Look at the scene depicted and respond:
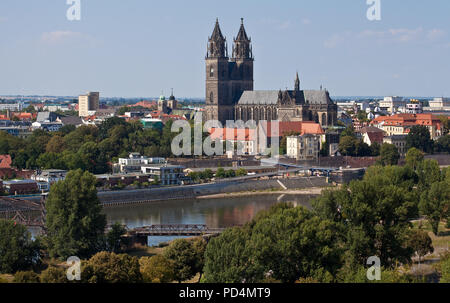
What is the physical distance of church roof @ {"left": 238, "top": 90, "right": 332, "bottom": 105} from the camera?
172 ft

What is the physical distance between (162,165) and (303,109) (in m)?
15.8

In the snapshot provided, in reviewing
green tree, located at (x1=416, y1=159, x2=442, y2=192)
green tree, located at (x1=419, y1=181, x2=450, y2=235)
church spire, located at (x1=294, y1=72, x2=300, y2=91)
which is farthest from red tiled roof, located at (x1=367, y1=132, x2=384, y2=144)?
green tree, located at (x1=419, y1=181, x2=450, y2=235)

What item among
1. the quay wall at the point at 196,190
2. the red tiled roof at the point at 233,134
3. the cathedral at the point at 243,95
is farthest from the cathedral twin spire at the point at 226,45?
the quay wall at the point at 196,190

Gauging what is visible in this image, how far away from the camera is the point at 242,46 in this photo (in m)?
55.6

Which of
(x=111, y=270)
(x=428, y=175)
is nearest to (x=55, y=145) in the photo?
(x=428, y=175)

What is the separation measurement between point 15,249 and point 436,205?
1263 centimetres

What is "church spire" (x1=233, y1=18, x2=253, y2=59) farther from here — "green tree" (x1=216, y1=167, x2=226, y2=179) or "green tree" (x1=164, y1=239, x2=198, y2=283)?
"green tree" (x1=164, y1=239, x2=198, y2=283)

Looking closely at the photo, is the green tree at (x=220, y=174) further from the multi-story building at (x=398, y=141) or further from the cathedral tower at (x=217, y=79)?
the cathedral tower at (x=217, y=79)

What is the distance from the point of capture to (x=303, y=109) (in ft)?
170

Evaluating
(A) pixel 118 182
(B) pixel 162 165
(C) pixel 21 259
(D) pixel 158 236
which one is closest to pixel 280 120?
(B) pixel 162 165

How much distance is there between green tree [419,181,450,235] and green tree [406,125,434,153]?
2147 centimetres

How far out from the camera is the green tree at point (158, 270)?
53.4 ft

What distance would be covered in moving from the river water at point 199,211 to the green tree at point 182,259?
556 centimetres

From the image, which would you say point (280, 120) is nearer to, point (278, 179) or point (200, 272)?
point (278, 179)
